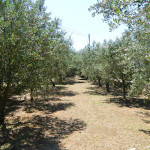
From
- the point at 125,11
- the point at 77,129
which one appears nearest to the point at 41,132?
the point at 77,129

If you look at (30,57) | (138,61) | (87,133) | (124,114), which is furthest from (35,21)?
(124,114)

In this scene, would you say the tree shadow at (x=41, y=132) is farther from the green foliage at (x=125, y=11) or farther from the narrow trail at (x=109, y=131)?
the green foliage at (x=125, y=11)

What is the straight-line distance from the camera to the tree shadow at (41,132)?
7.80 metres

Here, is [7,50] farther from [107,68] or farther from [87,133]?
[107,68]

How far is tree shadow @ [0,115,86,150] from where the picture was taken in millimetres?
7805

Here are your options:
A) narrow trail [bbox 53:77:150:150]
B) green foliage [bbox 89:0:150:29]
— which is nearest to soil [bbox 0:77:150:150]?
narrow trail [bbox 53:77:150:150]

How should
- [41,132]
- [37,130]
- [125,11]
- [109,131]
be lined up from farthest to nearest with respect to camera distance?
1. [37,130]
2. [41,132]
3. [109,131]
4. [125,11]

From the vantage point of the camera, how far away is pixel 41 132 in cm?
963

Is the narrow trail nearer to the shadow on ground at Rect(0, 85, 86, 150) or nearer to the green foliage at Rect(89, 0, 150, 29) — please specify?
the shadow on ground at Rect(0, 85, 86, 150)

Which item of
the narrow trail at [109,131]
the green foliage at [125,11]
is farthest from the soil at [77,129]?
the green foliage at [125,11]

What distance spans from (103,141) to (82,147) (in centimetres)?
139

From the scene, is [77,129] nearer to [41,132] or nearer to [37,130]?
[41,132]

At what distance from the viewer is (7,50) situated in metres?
7.31

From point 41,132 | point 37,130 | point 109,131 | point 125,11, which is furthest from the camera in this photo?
point 37,130
